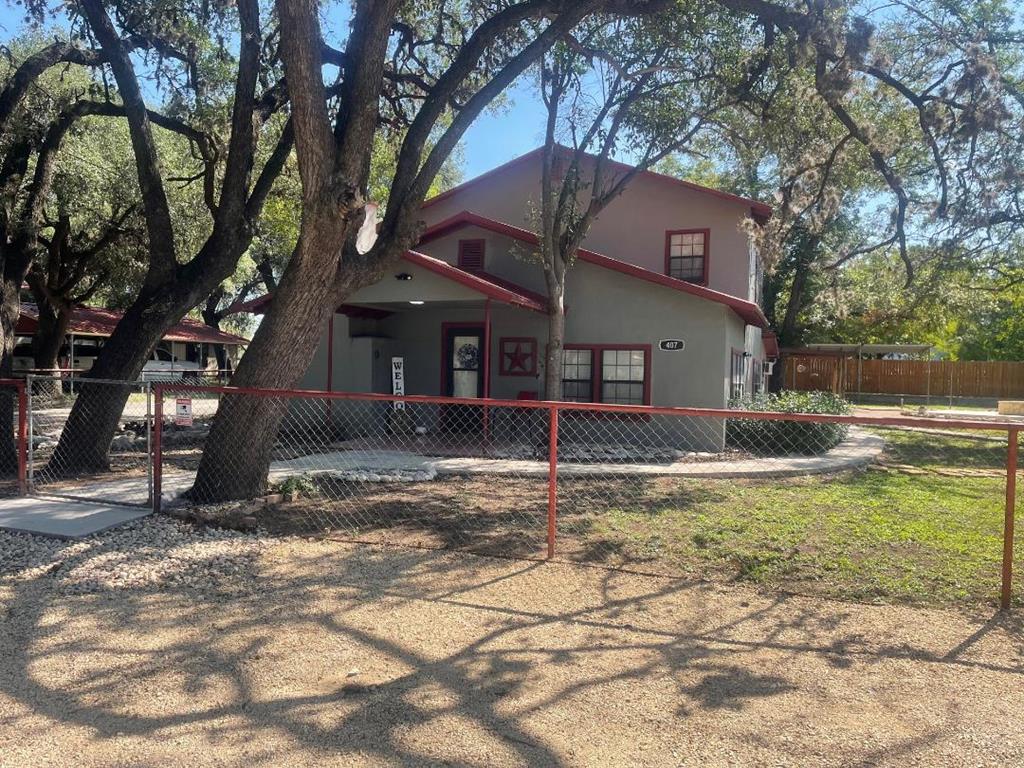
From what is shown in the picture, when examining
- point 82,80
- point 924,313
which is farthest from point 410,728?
point 924,313

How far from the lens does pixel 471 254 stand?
15094mm

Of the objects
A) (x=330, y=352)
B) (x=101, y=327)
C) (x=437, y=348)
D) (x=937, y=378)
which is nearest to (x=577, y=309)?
(x=437, y=348)

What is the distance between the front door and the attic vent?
127 cm

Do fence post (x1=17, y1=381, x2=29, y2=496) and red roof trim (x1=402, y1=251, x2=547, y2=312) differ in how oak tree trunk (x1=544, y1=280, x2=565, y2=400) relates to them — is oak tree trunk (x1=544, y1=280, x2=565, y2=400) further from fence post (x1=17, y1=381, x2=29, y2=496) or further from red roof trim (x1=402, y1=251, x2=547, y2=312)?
fence post (x1=17, y1=381, x2=29, y2=496)

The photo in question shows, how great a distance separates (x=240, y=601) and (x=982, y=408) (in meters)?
34.3

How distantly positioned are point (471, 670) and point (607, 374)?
35.0 ft

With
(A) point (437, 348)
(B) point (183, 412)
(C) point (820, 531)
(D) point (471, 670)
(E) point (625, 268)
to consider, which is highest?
(E) point (625, 268)

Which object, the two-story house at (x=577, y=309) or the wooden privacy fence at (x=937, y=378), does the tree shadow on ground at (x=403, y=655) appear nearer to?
the two-story house at (x=577, y=309)

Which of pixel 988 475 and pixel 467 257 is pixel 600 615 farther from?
pixel 467 257

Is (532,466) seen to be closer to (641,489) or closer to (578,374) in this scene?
(641,489)

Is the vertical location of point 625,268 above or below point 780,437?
above

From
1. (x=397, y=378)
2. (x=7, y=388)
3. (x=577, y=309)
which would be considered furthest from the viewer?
(x=397, y=378)

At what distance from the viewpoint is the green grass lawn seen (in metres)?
5.81

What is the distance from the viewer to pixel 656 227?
1633 centimetres
